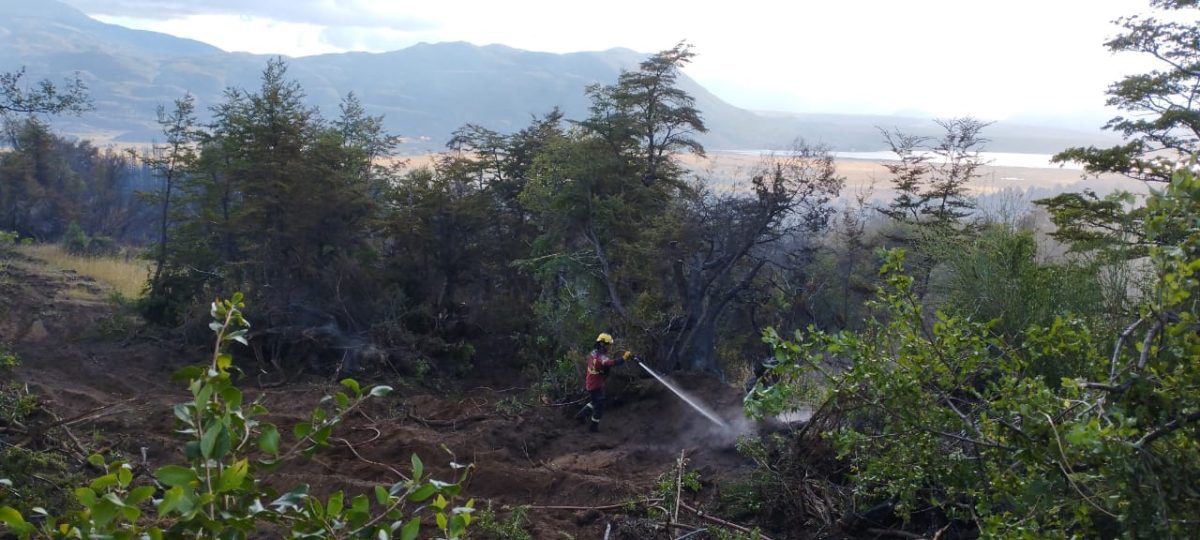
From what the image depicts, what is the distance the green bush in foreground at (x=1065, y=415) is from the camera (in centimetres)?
336

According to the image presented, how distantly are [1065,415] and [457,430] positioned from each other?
925cm

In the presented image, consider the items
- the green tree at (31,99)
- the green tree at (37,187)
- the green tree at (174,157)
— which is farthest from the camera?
the green tree at (37,187)

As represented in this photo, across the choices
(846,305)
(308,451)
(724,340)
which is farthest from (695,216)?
(308,451)

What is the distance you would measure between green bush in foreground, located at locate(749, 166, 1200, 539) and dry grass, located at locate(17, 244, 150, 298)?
843 inches

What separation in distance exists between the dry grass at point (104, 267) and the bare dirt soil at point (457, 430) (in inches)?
237

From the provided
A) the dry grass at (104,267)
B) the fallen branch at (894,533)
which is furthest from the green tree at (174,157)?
the fallen branch at (894,533)

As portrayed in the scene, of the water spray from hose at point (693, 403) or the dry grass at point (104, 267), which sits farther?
the dry grass at point (104, 267)

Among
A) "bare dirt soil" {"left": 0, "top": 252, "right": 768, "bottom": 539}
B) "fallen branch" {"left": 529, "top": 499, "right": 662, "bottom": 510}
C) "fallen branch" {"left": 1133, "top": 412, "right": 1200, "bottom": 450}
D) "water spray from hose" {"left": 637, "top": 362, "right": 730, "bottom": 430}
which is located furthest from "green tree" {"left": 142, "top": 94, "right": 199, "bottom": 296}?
"fallen branch" {"left": 1133, "top": 412, "right": 1200, "bottom": 450}

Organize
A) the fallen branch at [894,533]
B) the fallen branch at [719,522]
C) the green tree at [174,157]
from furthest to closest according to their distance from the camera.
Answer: the green tree at [174,157] < the fallen branch at [719,522] < the fallen branch at [894,533]

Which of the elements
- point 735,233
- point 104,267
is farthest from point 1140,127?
point 104,267

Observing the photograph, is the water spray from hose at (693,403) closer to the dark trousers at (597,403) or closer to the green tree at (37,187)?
the dark trousers at (597,403)

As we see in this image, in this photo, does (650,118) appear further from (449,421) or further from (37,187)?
(37,187)

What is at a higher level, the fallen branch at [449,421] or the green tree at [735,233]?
the green tree at [735,233]

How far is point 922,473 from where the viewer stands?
16.5 feet
